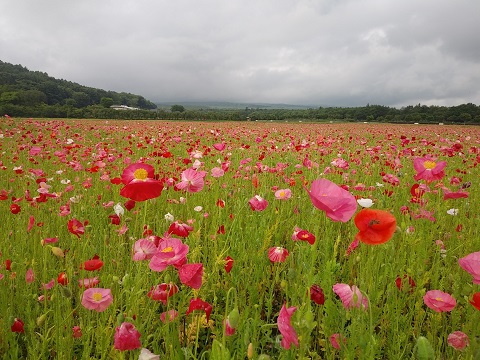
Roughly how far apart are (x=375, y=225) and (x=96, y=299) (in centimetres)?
103

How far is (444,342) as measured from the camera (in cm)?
158

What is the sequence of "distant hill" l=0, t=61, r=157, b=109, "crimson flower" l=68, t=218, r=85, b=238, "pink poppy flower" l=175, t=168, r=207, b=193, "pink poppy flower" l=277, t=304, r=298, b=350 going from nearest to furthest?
"pink poppy flower" l=277, t=304, r=298, b=350 < "crimson flower" l=68, t=218, r=85, b=238 < "pink poppy flower" l=175, t=168, r=207, b=193 < "distant hill" l=0, t=61, r=157, b=109

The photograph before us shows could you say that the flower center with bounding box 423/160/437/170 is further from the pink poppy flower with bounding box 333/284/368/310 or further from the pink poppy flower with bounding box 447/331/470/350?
the pink poppy flower with bounding box 333/284/368/310

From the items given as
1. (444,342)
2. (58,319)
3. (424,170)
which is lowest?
(444,342)

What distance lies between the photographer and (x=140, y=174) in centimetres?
139

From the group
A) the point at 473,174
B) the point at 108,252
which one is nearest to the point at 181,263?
the point at 108,252

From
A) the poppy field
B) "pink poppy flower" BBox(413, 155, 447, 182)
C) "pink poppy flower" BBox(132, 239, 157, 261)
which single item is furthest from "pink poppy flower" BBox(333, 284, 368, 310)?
"pink poppy flower" BBox(413, 155, 447, 182)

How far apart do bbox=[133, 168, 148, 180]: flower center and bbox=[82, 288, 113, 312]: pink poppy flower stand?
46 centimetres

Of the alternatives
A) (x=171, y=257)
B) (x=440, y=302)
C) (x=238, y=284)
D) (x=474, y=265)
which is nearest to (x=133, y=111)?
(x=238, y=284)

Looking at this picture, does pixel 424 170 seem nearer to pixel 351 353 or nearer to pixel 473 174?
pixel 351 353

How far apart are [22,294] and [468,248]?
2816mm

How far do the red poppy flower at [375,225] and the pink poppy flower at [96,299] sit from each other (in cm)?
92

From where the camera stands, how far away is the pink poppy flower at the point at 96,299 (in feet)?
4.00

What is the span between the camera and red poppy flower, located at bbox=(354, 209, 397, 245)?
1001mm
